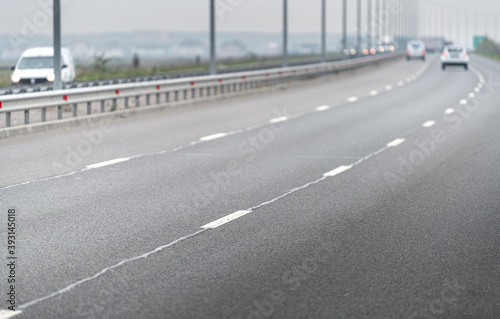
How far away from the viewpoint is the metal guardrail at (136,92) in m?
18.7

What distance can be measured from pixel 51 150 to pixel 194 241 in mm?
8391

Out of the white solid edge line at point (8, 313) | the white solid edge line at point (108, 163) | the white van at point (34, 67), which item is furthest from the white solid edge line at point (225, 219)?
the white van at point (34, 67)

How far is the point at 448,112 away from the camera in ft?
83.6

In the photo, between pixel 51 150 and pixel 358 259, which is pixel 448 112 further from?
pixel 358 259

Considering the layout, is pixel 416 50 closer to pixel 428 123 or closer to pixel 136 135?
pixel 428 123

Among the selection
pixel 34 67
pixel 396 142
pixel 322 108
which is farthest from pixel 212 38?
pixel 396 142

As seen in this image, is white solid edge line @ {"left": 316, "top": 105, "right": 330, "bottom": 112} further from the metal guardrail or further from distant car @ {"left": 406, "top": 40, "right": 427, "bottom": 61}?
distant car @ {"left": 406, "top": 40, "right": 427, "bottom": 61}

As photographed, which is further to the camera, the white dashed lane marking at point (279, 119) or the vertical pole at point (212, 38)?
the vertical pole at point (212, 38)

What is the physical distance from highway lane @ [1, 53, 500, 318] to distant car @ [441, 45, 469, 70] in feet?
161

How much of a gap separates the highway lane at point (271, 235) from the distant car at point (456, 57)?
161ft

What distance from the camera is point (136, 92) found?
Answer: 2412 cm

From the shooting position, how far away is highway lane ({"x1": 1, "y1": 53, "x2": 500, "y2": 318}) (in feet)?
20.0

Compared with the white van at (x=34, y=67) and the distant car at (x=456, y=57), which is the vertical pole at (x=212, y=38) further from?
the distant car at (x=456, y=57)

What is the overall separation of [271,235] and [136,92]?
16.2 meters
